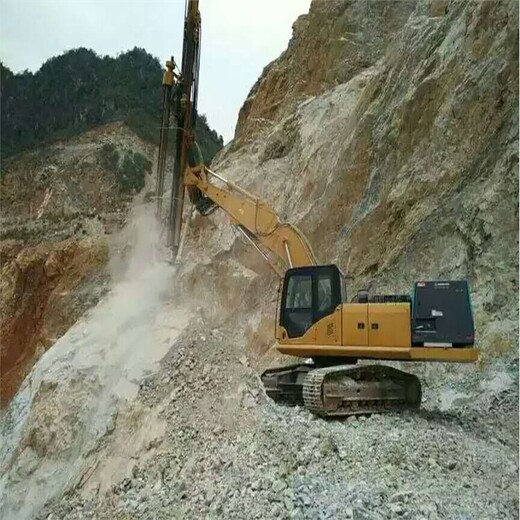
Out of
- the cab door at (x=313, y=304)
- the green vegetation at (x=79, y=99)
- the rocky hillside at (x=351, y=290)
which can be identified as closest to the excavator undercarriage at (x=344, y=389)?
the rocky hillside at (x=351, y=290)

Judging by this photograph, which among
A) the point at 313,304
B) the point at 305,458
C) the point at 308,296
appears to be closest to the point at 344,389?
the point at 313,304

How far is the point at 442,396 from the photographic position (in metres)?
9.48

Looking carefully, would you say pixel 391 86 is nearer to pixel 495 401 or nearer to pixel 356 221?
pixel 356 221

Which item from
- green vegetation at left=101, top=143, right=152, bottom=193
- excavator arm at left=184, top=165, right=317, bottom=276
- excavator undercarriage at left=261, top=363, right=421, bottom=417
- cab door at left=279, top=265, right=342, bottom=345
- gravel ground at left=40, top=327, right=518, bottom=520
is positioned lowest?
gravel ground at left=40, top=327, right=518, bottom=520

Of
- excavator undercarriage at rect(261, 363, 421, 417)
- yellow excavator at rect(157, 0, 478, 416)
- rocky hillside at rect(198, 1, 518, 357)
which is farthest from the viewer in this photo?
rocky hillside at rect(198, 1, 518, 357)

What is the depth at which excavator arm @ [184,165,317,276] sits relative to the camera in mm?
10438

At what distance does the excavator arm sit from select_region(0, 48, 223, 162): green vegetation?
37.7 m

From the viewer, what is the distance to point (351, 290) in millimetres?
12484

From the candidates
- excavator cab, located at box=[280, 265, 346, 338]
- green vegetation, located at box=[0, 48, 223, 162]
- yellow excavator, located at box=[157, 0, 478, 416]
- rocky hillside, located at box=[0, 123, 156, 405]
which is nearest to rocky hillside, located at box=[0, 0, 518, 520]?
yellow excavator, located at box=[157, 0, 478, 416]

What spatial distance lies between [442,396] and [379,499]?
4.23 meters

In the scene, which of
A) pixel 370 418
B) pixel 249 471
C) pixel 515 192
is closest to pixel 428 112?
pixel 515 192

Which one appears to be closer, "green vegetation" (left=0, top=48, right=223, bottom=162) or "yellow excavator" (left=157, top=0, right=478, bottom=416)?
"yellow excavator" (left=157, top=0, right=478, bottom=416)

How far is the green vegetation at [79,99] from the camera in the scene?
169ft

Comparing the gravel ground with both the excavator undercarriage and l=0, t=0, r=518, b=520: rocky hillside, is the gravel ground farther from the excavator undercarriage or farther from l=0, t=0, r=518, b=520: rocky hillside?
the excavator undercarriage
